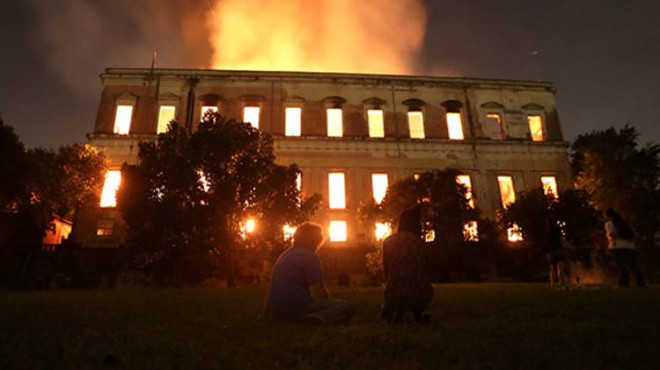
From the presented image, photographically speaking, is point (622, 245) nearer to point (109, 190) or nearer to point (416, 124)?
point (416, 124)

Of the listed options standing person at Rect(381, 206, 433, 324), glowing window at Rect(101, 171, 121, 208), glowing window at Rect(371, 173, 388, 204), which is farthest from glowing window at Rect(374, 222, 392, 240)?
glowing window at Rect(101, 171, 121, 208)

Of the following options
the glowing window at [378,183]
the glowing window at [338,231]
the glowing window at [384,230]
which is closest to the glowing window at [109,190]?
the glowing window at [338,231]

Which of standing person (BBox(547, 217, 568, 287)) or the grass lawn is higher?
standing person (BBox(547, 217, 568, 287))

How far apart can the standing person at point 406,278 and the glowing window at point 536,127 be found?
1330 inches

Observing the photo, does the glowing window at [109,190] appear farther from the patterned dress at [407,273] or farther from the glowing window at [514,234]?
the glowing window at [514,234]

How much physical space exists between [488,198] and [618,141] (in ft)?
33.3

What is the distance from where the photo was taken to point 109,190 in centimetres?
2859

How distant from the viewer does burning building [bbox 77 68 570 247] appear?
30.9 meters

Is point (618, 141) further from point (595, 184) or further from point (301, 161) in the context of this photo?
point (301, 161)

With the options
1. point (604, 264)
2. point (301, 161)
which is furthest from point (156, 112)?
point (604, 264)

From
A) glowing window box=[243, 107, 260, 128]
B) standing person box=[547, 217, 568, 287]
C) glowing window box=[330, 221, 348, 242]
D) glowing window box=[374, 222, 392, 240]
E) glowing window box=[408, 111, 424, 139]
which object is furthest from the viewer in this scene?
glowing window box=[408, 111, 424, 139]

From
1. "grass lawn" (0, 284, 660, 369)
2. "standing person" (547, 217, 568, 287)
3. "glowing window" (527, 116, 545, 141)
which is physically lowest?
"grass lawn" (0, 284, 660, 369)

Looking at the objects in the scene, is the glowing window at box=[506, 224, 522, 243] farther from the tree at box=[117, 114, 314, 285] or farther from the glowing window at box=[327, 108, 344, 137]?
the tree at box=[117, 114, 314, 285]

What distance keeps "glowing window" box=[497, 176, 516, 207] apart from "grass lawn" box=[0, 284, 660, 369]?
27322 millimetres
